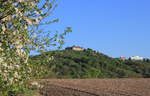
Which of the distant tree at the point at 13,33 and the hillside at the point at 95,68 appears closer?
the distant tree at the point at 13,33

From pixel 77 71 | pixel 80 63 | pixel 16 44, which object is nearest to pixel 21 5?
pixel 16 44

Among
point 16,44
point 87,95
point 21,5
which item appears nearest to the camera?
point 16,44

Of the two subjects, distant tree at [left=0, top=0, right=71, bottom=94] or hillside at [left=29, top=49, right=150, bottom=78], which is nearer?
distant tree at [left=0, top=0, right=71, bottom=94]

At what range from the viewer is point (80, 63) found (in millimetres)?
72062

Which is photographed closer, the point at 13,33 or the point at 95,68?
the point at 13,33

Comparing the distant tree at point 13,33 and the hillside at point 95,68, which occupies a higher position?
the hillside at point 95,68

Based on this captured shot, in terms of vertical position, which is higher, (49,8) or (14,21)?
(49,8)

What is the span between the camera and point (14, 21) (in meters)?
7.36

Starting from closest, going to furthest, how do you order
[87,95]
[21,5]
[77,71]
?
[21,5] → [87,95] → [77,71]

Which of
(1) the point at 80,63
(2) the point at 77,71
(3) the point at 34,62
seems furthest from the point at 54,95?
(1) the point at 80,63

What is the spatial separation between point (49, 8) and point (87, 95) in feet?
59.5

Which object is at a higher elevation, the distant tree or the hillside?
the hillside

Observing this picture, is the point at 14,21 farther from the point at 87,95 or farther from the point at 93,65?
the point at 93,65

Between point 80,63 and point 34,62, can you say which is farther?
point 80,63
